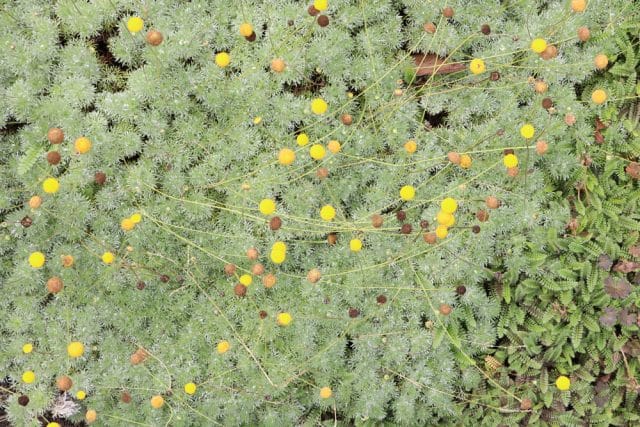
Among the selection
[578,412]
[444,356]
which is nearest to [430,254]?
[444,356]

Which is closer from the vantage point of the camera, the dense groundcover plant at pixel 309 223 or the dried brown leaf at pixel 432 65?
the dense groundcover plant at pixel 309 223

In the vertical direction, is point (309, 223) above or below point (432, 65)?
below

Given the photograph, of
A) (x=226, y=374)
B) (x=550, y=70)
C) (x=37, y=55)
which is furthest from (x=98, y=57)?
(x=550, y=70)

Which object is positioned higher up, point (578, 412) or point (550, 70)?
point (550, 70)

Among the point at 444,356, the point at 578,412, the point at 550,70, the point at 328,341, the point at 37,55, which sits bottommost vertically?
the point at 578,412

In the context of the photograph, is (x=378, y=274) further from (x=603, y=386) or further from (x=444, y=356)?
(x=603, y=386)

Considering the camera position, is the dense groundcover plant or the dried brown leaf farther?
the dried brown leaf

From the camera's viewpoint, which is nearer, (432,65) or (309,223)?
(309,223)
